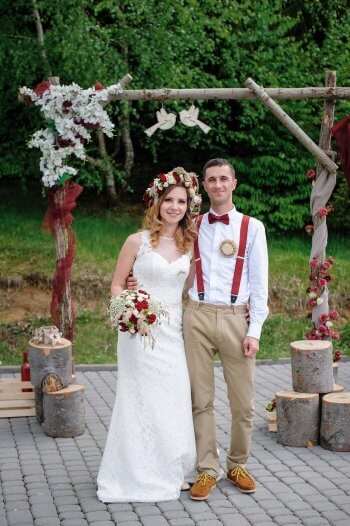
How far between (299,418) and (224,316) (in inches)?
73.1

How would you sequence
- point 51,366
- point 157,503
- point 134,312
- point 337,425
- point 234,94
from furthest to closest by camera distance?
point 234,94
point 51,366
point 337,425
point 157,503
point 134,312

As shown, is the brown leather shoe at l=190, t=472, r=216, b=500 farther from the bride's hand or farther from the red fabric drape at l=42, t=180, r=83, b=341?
the red fabric drape at l=42, t=180, r=83, b=341

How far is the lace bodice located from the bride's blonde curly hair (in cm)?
6

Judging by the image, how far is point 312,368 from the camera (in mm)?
8016

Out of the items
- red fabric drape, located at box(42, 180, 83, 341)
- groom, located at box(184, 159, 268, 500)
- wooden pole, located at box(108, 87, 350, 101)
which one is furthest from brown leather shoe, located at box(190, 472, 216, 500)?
wooden pole, located at box(108, 87, 350, 101)

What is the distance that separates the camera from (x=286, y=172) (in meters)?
16.2

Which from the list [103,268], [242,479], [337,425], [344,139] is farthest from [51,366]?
[103,268]

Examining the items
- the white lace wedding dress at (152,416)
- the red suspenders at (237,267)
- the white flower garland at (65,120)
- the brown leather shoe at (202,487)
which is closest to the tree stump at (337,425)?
the brown leather shoe at (202,487)

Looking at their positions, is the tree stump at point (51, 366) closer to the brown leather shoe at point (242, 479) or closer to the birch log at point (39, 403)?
the birch log at point (39, 403)

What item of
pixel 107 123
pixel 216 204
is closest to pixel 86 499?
pixel 216 204

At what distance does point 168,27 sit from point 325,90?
727 centimetres

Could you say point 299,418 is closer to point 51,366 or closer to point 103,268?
point 51,366

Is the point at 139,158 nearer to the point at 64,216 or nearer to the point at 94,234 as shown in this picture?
the point at 94,234

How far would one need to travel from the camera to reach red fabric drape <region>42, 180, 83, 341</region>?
842 centimetres
